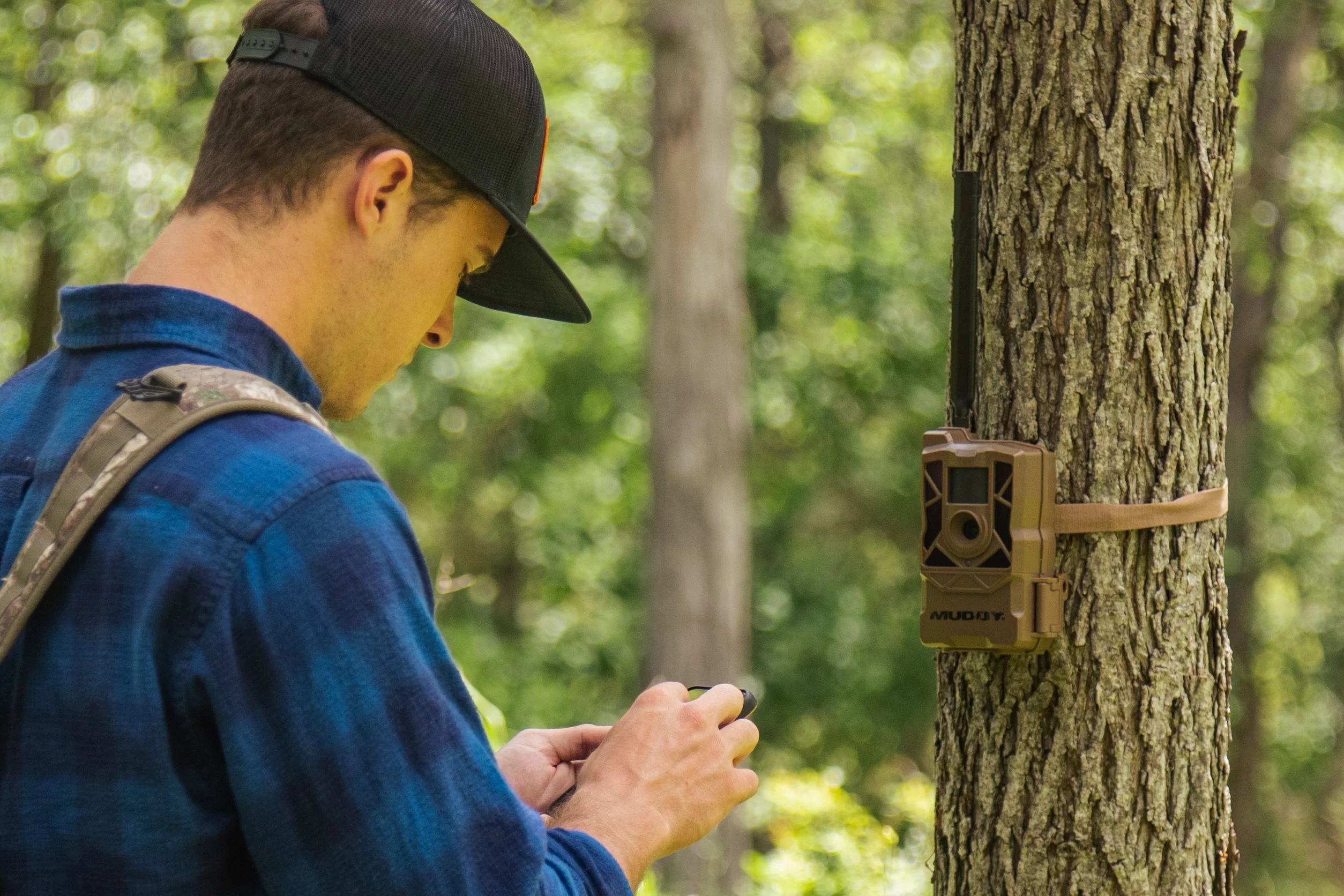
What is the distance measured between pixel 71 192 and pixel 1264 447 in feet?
37.7

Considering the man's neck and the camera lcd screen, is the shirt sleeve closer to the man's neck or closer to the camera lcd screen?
the man's neck

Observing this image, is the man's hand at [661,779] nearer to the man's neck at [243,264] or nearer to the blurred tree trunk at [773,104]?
the man's neck at [243,264]

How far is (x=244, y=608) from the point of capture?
1.21m

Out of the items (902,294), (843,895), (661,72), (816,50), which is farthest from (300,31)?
(816,50)

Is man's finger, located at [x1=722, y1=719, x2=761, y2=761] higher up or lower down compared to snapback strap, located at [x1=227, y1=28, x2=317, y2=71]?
lower down

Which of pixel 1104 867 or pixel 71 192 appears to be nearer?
pixel 1104 867

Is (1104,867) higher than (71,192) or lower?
lower

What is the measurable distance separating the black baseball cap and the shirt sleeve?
0.43 metres

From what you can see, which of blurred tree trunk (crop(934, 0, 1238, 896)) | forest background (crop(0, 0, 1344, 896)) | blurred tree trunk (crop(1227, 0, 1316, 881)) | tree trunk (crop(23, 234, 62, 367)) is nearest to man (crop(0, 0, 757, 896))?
blurred tree trunk (crop(934, 0, 1238, 896))

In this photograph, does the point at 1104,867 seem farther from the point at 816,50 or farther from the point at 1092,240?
the point at 816,50

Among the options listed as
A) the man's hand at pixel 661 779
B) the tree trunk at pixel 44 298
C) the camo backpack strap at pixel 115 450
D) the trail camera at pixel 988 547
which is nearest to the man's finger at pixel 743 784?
the man's hand at pixel 661 779

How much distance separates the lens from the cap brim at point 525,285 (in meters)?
1.72

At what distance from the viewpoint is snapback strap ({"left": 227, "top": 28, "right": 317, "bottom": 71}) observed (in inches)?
58.6

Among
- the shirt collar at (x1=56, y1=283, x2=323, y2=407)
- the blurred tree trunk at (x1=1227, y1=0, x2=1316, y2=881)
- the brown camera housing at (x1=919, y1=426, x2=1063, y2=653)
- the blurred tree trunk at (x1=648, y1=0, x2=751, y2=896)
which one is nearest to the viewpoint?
the shirt collar at (x1=56, y1=283, x2=323, y2=407)
